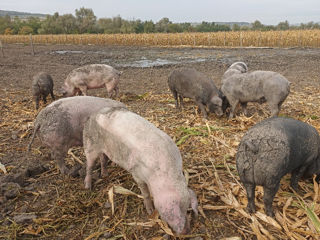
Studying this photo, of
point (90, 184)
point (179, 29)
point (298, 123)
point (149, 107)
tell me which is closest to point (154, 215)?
point (90, 184)

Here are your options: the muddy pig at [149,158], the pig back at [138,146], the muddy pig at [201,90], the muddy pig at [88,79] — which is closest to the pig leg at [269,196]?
the muddy pig at [149,158]

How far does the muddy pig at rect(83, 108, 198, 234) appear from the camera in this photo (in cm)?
262

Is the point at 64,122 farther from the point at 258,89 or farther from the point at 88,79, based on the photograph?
the point at 88,79

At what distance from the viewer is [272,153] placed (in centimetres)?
288

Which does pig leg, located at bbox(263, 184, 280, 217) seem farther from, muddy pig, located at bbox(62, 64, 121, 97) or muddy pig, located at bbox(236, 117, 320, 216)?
muddy pig, located at bbox(62, 64, 121, 97)

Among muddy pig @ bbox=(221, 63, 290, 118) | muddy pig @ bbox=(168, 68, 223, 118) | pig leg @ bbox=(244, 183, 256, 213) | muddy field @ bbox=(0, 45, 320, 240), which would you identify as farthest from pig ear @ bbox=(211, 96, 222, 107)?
pig leg @ bbox=(244, 183, 256, 213)

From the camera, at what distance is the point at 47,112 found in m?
4.10

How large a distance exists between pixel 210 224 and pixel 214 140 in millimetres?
2405

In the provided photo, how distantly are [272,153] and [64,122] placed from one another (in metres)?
2.94

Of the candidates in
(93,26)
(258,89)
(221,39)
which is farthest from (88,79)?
(93,26)

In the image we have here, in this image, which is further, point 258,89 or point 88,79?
point 88,79

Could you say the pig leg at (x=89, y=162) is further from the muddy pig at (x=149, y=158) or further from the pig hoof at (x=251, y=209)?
the pig hoof at (x=251, y=209)

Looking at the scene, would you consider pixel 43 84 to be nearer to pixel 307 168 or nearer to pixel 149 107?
pixel 149 107

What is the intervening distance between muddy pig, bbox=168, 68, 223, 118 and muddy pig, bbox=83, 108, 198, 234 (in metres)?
4.01
